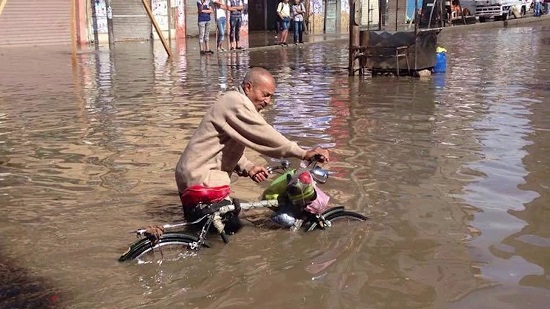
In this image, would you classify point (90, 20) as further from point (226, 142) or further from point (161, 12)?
point (226, 142)

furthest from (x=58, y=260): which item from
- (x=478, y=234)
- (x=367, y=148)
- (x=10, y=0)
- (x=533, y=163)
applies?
(x=10, y=0)

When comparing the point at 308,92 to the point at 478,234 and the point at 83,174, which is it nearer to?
the point at 83,174

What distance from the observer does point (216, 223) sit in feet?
14.4

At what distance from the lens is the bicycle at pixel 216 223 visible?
13.6 feet

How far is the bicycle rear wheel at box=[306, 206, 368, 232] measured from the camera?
4.73 m

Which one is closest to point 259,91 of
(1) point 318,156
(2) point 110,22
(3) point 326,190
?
(1) point 318,156

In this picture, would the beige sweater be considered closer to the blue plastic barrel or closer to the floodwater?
the floodwater

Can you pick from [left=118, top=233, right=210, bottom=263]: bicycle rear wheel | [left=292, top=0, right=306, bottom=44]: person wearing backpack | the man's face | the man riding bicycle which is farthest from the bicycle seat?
[left=292, top=0, right=306, bottom=44]: person wearing backpack

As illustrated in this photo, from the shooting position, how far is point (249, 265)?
13.6 feet

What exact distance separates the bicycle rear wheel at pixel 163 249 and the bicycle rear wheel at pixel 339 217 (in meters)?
0.82

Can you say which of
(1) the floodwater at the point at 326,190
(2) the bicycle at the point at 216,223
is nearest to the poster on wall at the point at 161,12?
(1) the floodwater at the point at 326,190

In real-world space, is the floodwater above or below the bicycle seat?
below

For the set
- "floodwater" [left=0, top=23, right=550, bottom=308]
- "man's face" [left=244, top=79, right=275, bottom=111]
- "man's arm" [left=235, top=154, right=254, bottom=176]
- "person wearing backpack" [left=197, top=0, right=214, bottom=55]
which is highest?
"person wearing backpack" [left=197, top=0, right=214, bottom=55]

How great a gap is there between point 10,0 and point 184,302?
22.2 m
